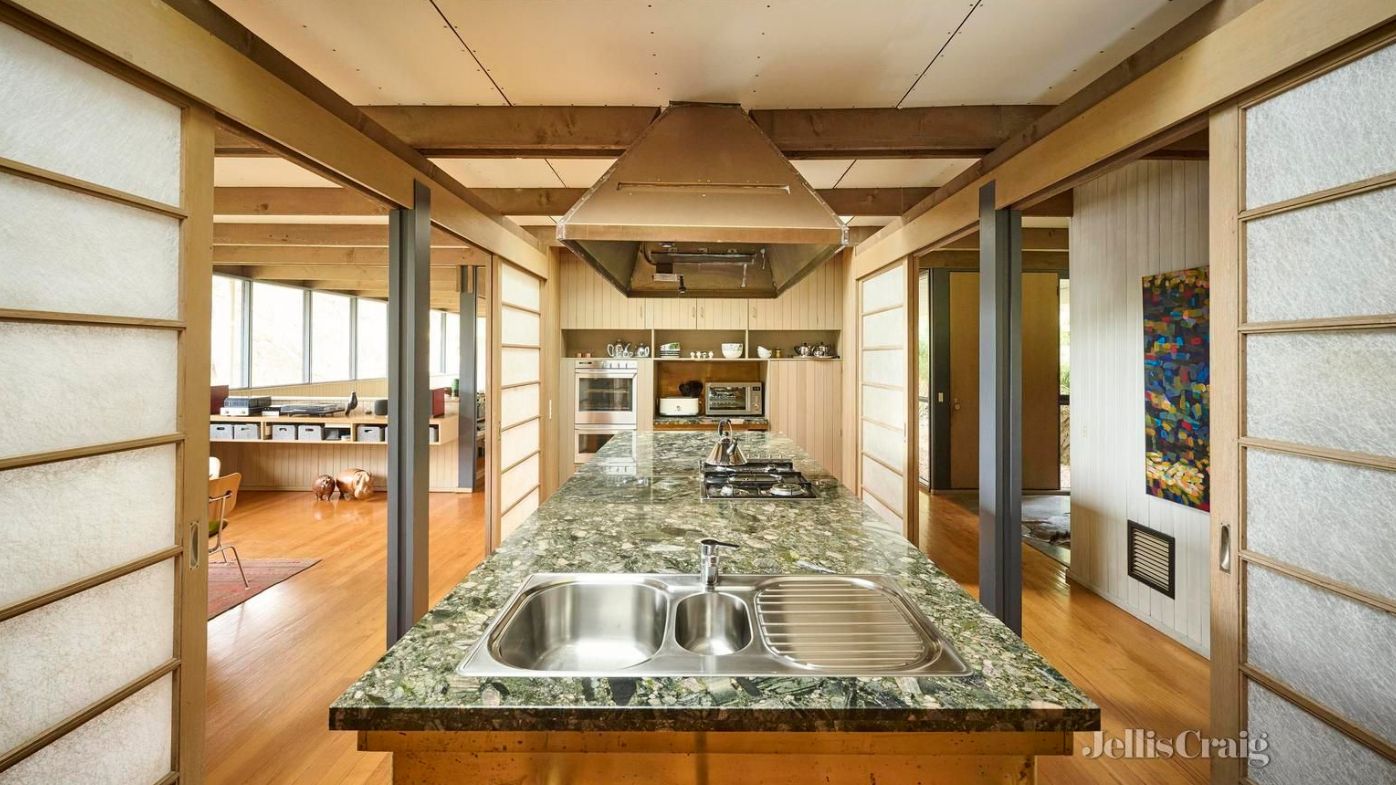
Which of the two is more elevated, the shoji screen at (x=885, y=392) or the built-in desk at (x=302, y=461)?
the shoji screen at (x=885, y=392)

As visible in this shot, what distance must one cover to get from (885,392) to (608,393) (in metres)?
2.77

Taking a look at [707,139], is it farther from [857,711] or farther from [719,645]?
[857,711]

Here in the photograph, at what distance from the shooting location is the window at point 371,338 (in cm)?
944

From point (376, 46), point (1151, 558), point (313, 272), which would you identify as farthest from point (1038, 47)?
point (313, 272)

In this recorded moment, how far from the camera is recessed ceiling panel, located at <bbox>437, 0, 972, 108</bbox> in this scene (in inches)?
73.5

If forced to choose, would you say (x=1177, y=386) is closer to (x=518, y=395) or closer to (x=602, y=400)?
(x=518, y=395)

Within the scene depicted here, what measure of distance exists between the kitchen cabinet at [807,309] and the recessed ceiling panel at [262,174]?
151 inches

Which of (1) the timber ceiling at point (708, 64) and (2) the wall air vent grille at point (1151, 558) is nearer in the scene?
(1) the timber ceiling at point (708, 64)

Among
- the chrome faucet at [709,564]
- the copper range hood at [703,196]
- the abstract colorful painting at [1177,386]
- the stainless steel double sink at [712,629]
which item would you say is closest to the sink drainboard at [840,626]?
the stainless steel double sink at [712,629]

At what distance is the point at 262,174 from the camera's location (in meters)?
3.67

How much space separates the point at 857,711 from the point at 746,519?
1.11 metres

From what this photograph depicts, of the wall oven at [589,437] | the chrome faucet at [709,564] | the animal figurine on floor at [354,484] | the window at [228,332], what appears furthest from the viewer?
the window at [228,332]

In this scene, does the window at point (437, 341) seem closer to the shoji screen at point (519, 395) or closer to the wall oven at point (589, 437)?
the wall oven at point (589, 437)

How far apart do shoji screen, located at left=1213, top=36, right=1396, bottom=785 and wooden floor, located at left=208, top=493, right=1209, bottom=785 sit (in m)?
0.87
